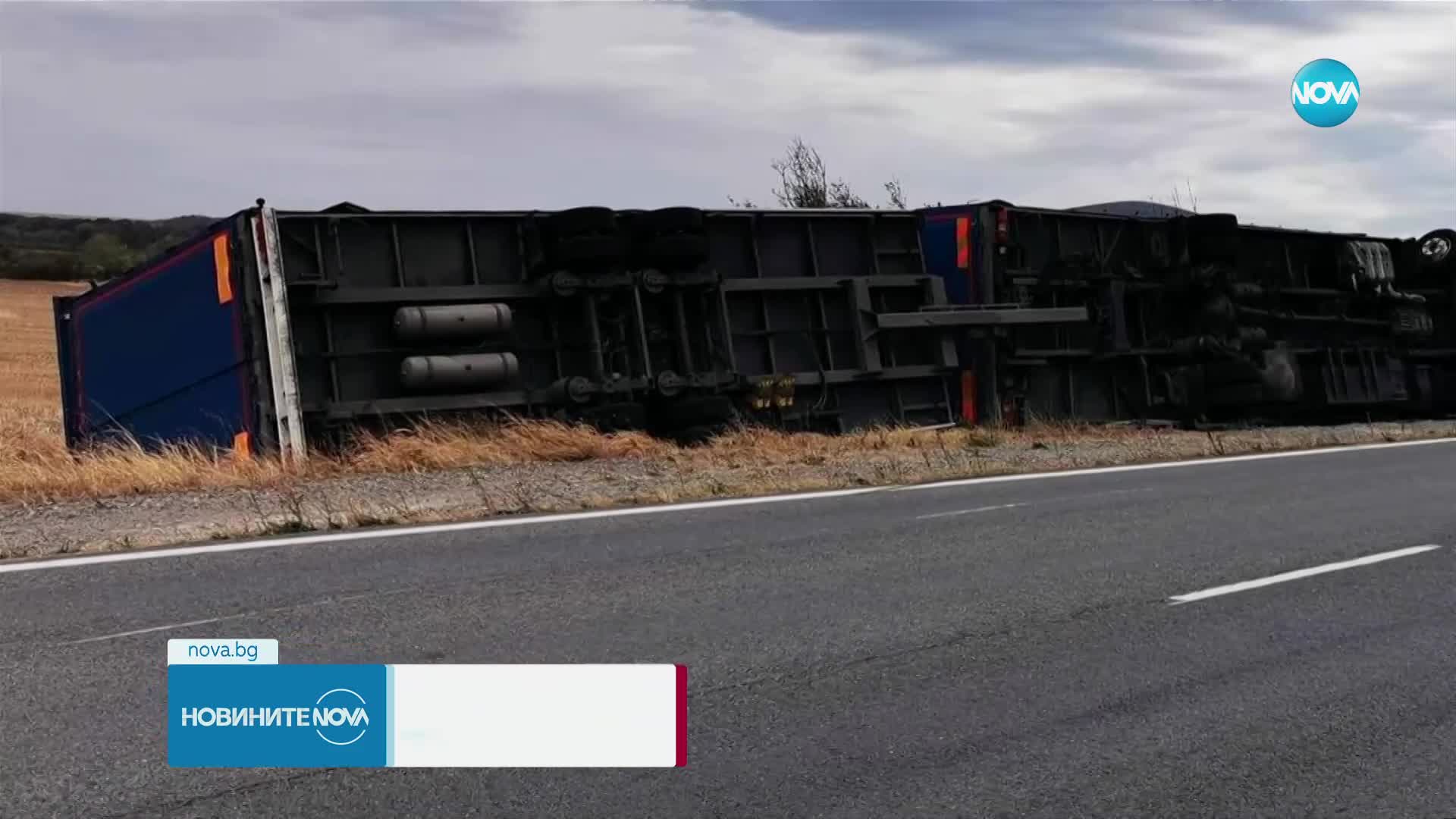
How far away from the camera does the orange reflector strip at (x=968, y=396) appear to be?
20.3 meters

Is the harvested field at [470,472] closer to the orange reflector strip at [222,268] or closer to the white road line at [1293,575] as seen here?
the orange reflector strip at [222,268]

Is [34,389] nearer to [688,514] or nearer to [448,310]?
[448,310]

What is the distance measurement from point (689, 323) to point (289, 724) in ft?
43.9

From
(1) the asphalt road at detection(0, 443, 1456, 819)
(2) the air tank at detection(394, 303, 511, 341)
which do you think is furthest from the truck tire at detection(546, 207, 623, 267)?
(1) the asphalt road at detection(0, 443, 1456, 819)

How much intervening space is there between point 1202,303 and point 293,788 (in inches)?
759

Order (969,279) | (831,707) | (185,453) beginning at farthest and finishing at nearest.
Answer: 1. (969,279)
2. (185,453)
3. (831,707)

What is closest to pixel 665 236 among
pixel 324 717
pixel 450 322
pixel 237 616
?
pixel 450 322

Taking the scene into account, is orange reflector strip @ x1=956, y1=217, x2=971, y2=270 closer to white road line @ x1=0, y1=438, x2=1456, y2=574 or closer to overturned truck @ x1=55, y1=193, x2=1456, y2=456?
overturned truck @ x1=55, y1=193, x2=1456, y2=456

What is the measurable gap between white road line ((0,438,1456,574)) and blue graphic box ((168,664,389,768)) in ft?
14.5

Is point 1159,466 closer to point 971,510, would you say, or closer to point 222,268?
point 971,510

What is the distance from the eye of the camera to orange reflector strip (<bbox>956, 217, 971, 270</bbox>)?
20.1 meters

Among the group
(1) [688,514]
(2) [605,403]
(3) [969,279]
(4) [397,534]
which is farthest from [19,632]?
(3) [969,279]

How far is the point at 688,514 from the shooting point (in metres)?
12.0

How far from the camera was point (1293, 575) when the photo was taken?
955cm
